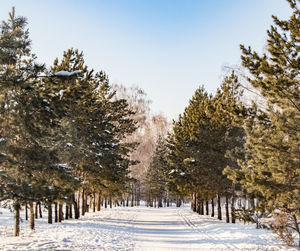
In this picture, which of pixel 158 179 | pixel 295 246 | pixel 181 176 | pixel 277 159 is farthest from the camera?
pixel 158 179

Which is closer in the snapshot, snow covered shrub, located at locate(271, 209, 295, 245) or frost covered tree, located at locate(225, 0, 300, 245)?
frost covered tree, located at locate(225, 0, 300, 245)

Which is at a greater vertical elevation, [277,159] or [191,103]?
[191,103]

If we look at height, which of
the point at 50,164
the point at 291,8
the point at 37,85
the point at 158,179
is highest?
the point at 291,8

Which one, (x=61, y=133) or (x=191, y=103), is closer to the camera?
(x=61, y=133)

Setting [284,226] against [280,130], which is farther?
[284,226]

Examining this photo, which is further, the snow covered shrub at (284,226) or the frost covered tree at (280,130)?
the snow covered shrub at (284,226)

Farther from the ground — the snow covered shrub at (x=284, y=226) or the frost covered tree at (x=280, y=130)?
the frost covered tree at (x=280, y=130)

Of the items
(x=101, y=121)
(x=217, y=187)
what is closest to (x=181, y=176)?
(x=217, y=187)

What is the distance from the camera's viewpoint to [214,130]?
75.7 feet

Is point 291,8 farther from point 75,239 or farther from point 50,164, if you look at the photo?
point 75,239

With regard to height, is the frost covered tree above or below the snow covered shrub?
above

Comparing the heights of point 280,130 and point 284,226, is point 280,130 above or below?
above

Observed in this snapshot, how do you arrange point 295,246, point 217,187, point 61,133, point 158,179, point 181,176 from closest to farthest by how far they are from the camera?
point 295,246 → point 61,133 → point 217,187 → point 181,176 → point 158,179

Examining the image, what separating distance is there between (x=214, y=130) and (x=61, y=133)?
1215cm
